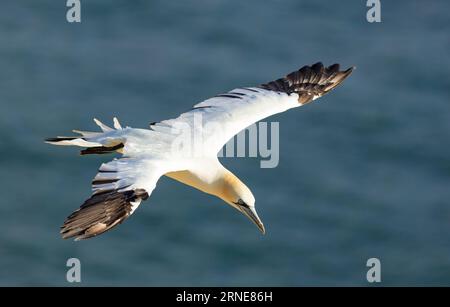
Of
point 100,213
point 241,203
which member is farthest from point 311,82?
point 100,213

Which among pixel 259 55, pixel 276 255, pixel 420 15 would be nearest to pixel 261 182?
pixel 276 255

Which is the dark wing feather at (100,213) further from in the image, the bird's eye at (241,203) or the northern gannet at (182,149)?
the bird's eye at (241,203)

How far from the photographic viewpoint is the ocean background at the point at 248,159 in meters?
24.4

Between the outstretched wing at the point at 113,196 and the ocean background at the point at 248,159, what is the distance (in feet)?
21.4

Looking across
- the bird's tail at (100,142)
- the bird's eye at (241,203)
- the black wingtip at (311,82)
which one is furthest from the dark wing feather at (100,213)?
the black wingtip at (311,82)

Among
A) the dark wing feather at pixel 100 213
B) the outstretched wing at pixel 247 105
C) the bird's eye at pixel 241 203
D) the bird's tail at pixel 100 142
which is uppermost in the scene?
the outstretched wing at pixel 247 105

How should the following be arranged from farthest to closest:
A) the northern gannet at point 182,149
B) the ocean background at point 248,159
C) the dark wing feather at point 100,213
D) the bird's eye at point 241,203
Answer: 1. the ocean background at point 248,159
2. the bird's eye at point 241,203
3. the northern gannet at point 182,149
4. the dark wing feather at point 100,213

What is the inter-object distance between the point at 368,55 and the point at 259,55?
2.09m

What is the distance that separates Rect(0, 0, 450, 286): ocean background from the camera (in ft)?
79.9

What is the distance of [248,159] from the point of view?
25.0 metres

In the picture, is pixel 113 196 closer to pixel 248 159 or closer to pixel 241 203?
pixel 241 203

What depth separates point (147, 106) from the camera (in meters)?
25.7

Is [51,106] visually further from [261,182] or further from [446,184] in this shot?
[446,184]

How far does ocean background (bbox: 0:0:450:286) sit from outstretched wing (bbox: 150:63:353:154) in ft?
11.4
